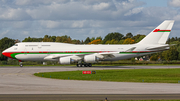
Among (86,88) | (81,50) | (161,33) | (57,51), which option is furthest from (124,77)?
(161,33)

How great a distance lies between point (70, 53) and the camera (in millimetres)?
50312

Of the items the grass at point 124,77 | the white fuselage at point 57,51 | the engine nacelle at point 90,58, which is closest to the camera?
the grass at point 124,77

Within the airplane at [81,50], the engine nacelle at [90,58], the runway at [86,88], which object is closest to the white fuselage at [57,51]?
the airplane at [81,50]

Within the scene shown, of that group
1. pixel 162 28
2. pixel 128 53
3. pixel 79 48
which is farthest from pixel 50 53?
pixel 162 28

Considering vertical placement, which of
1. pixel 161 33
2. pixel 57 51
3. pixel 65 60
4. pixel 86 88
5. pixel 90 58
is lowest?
pixel 86 88

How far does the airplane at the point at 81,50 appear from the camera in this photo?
163ft

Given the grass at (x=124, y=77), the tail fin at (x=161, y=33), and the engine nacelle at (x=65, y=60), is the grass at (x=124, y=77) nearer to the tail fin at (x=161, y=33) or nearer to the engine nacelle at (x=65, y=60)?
the engine nacelle at (x=65, y=60)

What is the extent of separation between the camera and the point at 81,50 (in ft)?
165

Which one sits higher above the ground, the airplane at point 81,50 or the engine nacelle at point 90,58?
the airplane at point 81,50

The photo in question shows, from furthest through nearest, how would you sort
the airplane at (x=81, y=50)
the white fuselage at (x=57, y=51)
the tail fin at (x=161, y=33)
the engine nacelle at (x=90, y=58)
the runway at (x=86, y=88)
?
the tail fin at (x=161, y=33) → the white fuselage at (x=57, y=51) → the airplane at (x=81, y=50) → the engine nacelle at (x=90, y=58) → the runway at (x=86, y=88)

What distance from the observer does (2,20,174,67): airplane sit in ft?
163

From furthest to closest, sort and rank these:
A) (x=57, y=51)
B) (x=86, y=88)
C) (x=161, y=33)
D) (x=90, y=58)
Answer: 1. (x=161, y=33)
2. (x=57, y=51)
3. (x=90, y=58)
4. (x=86, y=88)

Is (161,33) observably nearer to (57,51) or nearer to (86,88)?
(57,51)
